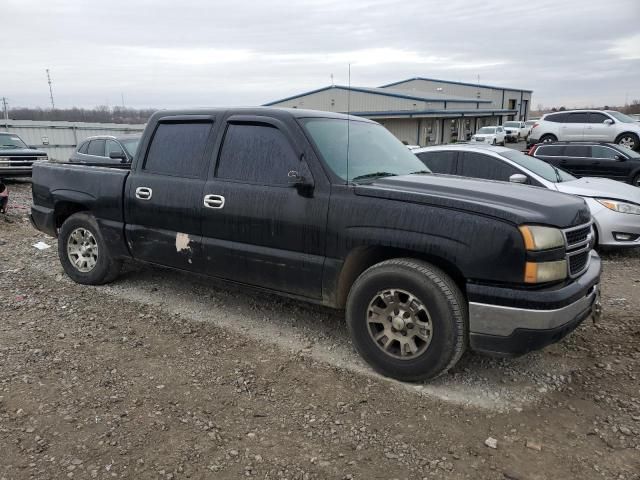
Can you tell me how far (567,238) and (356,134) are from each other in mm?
1931

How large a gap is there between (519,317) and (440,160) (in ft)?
16.7

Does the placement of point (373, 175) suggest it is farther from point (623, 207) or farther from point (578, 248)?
point (623, 207)

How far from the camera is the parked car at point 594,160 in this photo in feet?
36.8

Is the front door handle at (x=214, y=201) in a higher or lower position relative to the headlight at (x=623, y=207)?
higher

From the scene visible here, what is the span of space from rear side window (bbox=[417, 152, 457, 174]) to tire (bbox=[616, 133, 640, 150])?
592 inches

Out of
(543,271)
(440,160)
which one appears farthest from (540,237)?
(440,160)

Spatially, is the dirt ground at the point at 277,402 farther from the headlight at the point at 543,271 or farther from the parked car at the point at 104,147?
the parked car at the point at 104,147

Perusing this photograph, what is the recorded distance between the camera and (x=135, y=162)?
4.84 m

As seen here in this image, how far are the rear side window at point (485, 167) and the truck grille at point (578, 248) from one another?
3.80 meters

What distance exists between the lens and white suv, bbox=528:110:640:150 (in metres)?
19.2

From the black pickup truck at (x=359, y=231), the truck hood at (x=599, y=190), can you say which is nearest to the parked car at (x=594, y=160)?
the truck hood at (x=599, y=190)

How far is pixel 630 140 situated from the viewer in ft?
63.5

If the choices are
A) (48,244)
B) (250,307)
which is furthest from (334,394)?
(48,244)

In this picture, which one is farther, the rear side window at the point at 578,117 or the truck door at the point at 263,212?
the rear side window at the point at 578,117
